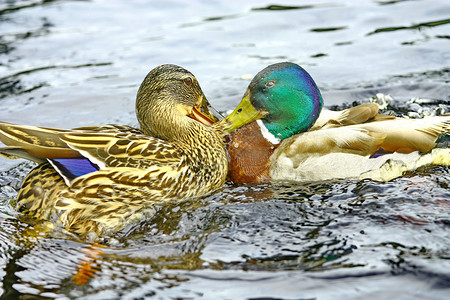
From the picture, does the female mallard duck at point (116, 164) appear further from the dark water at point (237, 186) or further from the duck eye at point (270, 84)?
the duck eye at point (270, 84)

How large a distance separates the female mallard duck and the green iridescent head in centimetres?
68

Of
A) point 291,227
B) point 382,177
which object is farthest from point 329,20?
point 291,227

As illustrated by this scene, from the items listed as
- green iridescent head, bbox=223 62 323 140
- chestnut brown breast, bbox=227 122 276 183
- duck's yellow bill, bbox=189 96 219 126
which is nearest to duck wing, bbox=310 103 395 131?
green iridescent head, bbox=223 62 323 140

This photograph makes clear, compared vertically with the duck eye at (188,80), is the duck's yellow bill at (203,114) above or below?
below

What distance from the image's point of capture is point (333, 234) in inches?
204

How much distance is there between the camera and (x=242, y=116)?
6.51 metres

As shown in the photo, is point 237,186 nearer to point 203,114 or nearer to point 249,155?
point 249,155

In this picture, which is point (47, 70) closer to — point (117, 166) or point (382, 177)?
point (117, 166)

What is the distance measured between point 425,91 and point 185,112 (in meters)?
4.14

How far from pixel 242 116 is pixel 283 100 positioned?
1.46ft

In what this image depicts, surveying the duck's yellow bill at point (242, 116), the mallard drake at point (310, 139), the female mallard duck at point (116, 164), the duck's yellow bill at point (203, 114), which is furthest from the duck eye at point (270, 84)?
the female mallard duck at point (116, 164)

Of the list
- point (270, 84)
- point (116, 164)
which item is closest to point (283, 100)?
point (270, 84)

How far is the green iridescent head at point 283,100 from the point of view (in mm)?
6398

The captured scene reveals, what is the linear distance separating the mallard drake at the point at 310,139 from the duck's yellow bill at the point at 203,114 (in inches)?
10.6
